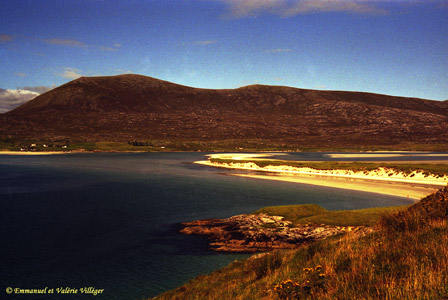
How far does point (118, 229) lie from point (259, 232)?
12.8 m

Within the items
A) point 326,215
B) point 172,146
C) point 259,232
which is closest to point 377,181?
point 326,215

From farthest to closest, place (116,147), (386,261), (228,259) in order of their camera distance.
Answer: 1. (116,147)
2. (228,259)
3. (386,261)

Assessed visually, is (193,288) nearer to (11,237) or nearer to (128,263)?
(128,263)

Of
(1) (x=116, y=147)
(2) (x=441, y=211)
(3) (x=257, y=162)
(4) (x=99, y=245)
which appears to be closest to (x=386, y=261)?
(2) (x=441, y=211)

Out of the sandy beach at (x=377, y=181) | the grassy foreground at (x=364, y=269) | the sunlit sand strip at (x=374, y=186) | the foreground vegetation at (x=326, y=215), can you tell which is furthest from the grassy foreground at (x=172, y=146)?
the grassy foreground at (x=364, y=269)

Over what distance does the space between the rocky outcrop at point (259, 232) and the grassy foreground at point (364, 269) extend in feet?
24.6

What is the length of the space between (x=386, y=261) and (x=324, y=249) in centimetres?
347

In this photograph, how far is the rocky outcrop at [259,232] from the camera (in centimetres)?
2072

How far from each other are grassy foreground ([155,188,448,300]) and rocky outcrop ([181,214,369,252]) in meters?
7.51

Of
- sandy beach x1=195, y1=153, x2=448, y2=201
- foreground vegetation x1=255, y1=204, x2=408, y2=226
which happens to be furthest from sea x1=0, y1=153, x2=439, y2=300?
foreground vegetation x1=255, y1=204, x2=408, y2=226

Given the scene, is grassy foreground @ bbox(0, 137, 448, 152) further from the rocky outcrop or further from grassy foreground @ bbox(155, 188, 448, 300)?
grassy foreground @ bbox(155, 188, 448, 300)

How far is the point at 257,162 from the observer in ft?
271

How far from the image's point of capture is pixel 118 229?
26688mm

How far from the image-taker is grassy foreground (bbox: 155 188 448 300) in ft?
21.3
